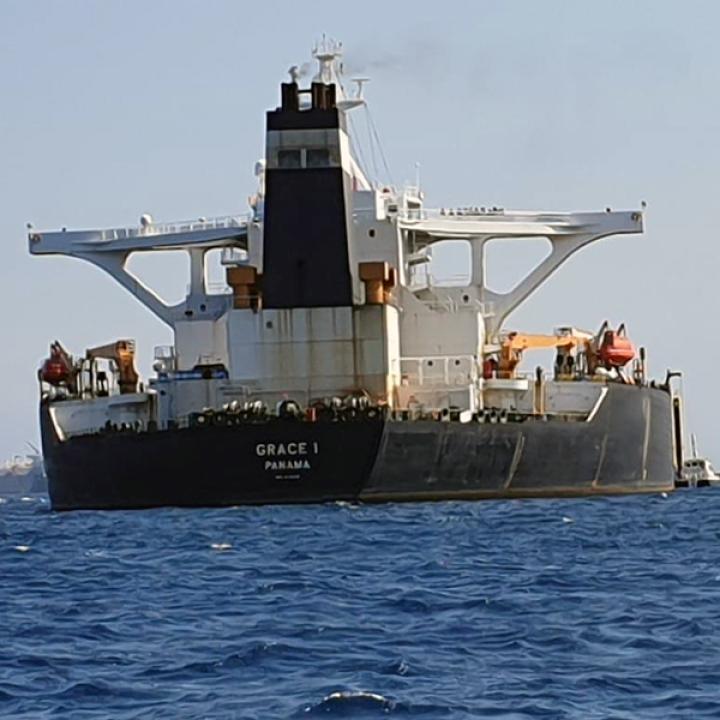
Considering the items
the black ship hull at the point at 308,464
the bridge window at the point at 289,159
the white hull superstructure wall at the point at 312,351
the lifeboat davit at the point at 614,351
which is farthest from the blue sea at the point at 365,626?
the lifeboat davit at the point at 614,351

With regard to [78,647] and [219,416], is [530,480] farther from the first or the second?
[78,647]

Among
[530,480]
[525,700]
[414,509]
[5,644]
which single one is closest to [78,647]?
[5,644]

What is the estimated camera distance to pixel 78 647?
77.6 feet

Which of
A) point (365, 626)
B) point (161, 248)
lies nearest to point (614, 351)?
point (161, 248)

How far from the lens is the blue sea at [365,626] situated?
2042cm

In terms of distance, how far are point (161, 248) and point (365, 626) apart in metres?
42.7

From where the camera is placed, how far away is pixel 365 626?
24969 millimetres

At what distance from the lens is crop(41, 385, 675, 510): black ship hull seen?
2138 inches

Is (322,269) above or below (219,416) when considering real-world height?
above

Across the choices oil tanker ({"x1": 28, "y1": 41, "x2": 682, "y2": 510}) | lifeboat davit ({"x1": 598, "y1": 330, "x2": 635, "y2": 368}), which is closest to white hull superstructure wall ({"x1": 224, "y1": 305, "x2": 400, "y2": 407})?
oil tanker ({"x1": 28, "y1": 41, "x2": 682, "y2": 510})

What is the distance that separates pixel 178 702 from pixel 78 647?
11.4ft

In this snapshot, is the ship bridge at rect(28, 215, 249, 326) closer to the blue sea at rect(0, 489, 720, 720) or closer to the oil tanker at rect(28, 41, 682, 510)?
the oil tanker at rect(28, 41, 682, 510)

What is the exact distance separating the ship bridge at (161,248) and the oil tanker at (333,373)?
0.21 ft

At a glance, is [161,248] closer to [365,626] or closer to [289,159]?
[289,159]
